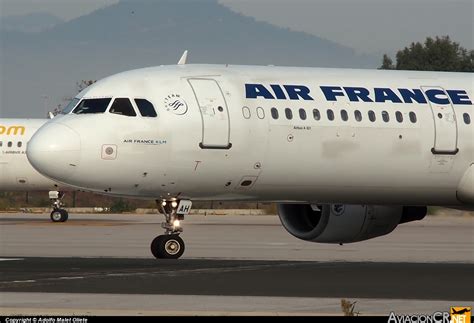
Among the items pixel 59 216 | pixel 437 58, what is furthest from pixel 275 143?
pixel 437 58

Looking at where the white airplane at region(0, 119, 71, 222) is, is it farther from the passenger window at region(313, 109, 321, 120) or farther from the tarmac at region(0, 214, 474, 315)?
the passenger window at region(313, 109, 321, 120)

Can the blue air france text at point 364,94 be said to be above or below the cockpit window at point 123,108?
above

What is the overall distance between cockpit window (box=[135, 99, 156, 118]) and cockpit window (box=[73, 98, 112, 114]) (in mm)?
648

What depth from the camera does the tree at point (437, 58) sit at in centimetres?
12888

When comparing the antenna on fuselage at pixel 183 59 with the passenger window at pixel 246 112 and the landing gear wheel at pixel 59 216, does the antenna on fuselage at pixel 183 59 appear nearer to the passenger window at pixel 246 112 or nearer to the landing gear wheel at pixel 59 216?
the passenger window at pixel 246 112

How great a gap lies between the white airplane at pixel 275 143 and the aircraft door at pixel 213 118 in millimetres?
21

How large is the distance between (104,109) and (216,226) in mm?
27406

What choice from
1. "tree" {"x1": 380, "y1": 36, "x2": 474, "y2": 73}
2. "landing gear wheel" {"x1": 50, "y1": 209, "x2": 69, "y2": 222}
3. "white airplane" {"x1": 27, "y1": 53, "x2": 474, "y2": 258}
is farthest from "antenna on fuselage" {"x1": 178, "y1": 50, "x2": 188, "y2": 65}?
"tree" {"x1": 380, "y1": 36, "x2": 474, "y2": 73}

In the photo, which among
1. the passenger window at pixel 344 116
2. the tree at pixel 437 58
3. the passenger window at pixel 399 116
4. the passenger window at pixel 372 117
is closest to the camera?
the passenger window at pixel 344 116

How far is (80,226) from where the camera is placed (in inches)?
2089

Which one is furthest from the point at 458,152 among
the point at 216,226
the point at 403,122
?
the point at 216,226

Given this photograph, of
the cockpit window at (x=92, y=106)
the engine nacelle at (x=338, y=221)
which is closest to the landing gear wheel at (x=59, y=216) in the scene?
the engine nacelle at (x=338, y=221)

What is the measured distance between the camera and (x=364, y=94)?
28344 millimetres

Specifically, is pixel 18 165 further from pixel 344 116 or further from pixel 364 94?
pixel 344 116
